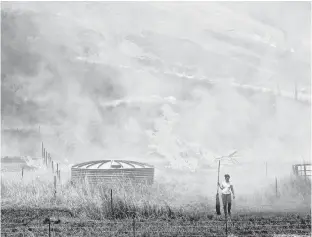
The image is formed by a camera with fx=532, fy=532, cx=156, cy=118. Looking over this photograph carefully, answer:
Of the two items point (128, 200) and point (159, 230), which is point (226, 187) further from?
point (159, 230)

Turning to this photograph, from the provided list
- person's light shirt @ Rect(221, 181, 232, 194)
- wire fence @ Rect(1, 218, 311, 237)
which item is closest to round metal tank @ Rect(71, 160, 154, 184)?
person's light shirt @ Rect(221, 181, 232, 194)

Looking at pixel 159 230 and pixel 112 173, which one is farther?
pixel 112 173

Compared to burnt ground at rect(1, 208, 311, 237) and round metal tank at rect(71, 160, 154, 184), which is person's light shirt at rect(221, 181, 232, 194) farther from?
round metal tank at rect(71, 160, 154, 184)

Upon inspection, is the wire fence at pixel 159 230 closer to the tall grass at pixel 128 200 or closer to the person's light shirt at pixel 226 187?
the tall grass at pixel 128 200

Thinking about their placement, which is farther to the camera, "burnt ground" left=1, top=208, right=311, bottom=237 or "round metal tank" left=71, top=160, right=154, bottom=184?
"round metal tank" left=71, top=160, right=154, bottom=184

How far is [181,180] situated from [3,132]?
54.3 ft

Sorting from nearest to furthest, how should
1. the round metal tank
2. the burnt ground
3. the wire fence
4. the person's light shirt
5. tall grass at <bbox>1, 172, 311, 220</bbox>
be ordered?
the wire fence
the burnt ground
tall grass at <bbox>1, 172, 311, 220</bbox>
the person's light shirt
the round metal tank

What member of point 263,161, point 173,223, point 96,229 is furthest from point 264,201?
point 263,161

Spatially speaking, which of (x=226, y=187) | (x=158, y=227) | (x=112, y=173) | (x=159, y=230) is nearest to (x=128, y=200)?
(x=226, y=187)

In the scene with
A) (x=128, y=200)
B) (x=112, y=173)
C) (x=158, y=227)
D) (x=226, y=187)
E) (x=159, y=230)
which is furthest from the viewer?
(x=112, y=173)

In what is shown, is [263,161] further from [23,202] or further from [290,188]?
[23,202]

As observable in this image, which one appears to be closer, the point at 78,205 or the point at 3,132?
the point at 78,205

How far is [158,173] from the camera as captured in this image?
51000mm

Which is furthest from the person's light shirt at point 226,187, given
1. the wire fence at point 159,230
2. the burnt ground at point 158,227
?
the wire fence at point 159,230
